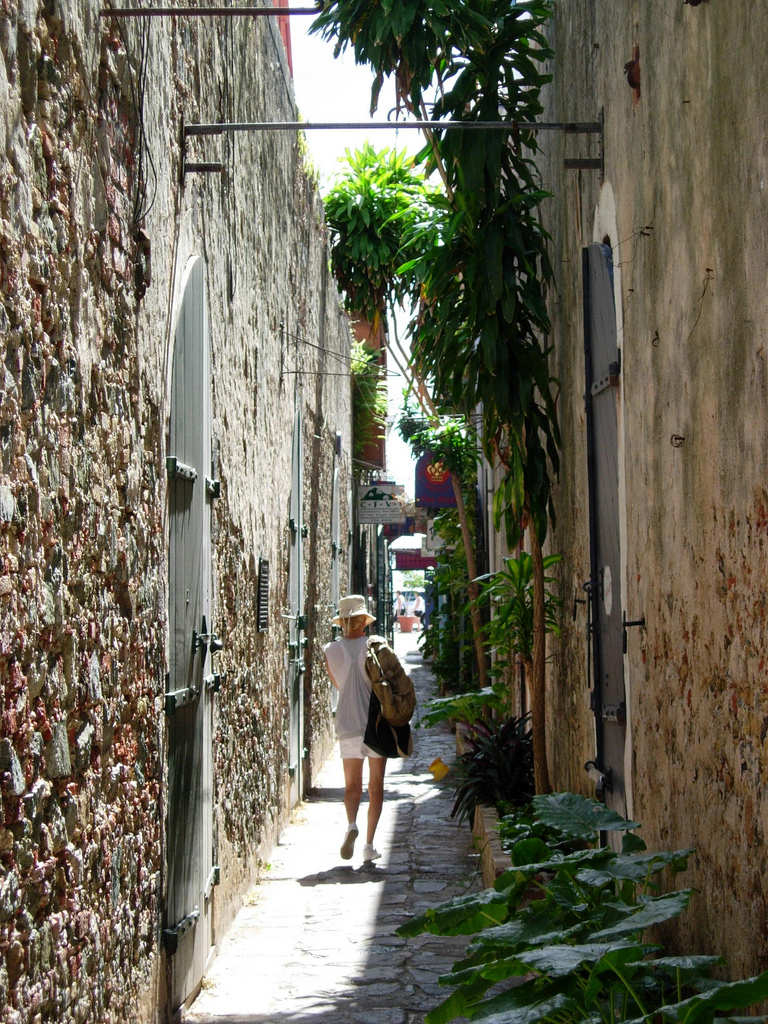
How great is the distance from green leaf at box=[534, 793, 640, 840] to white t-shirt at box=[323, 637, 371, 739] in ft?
11.2

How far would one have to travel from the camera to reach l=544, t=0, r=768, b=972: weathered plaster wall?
2781mm

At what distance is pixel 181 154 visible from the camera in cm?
465

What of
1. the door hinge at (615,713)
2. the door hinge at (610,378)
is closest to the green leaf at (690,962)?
the door hinge at (615,713)

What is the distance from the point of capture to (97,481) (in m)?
3.27

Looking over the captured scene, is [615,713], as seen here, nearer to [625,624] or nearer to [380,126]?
[625,624]

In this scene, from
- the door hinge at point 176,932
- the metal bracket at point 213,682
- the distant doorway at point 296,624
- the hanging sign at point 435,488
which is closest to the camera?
the door hinge at point 176,932

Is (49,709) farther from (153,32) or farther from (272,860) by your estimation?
(272,860)

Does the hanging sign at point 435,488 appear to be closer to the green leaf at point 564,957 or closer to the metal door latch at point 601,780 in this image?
the metal door latch at point 601,780

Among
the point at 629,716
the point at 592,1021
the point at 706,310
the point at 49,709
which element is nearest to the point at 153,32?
the point at 706,310

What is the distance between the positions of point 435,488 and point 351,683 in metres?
7.26

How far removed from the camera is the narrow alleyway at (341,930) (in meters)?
4.41

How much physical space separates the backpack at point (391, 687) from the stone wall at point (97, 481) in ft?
3.62

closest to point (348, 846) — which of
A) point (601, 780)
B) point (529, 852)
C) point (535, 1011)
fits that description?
point (601, 780)

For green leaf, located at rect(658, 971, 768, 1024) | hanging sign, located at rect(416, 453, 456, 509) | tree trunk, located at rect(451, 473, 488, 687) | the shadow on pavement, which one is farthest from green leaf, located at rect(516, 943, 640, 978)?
hanging sign, located at rect(416, 453, 456, 509)
